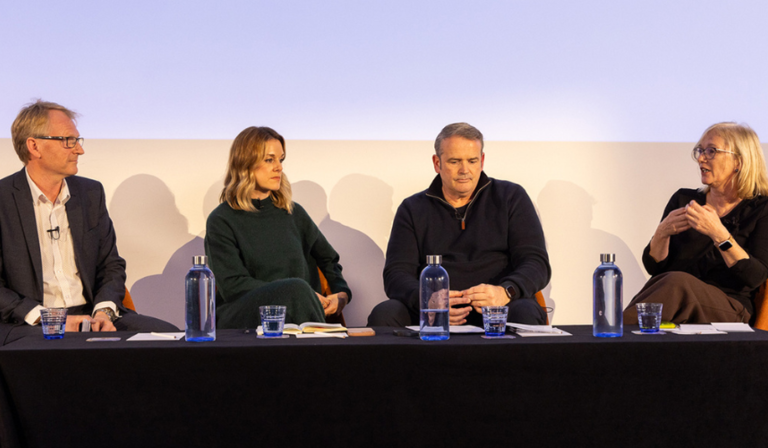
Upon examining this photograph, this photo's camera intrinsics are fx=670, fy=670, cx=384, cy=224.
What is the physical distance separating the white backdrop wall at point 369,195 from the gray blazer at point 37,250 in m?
0.76


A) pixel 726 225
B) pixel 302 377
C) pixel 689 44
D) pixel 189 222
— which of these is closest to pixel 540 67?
pixel 689 44

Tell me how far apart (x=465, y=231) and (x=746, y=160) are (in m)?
1.15

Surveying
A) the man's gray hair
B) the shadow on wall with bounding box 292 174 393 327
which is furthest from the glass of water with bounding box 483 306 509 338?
the shadow on wall with bounding box 292 174 393 327

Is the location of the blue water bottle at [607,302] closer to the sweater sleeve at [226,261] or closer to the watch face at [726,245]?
the watch face at [726,245]

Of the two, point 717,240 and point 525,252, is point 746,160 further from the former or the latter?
point 525,252

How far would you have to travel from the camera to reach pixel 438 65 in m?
3.84

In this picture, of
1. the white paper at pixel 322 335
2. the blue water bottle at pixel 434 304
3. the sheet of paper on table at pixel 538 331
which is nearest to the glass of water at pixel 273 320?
the white paper at pixel 322 335

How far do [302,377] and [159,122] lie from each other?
253cm

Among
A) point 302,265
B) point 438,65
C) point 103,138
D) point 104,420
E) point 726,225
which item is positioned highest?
point 438,65

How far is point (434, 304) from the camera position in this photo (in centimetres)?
177

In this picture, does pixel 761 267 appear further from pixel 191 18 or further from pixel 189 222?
pixel 191 18

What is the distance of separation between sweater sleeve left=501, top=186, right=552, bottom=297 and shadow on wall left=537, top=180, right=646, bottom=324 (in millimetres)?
990

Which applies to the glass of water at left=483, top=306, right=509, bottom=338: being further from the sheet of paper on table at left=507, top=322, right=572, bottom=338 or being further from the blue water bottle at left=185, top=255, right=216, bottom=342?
the blue water bottle at left=185, top=255, right=216, bottom=342

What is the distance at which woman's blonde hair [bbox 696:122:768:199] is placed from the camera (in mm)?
2674
